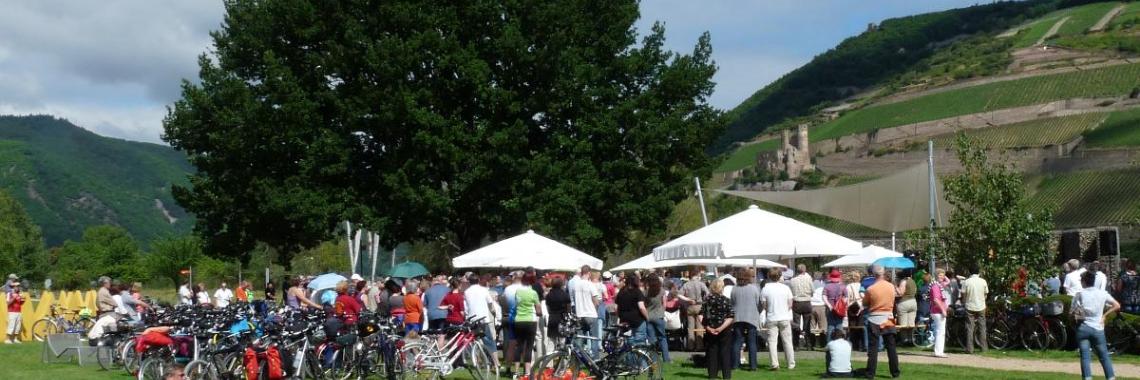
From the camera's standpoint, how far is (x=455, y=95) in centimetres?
3428

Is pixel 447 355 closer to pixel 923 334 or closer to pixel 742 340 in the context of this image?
pixel 742 340

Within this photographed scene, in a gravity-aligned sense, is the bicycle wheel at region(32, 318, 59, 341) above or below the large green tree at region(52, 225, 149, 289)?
below

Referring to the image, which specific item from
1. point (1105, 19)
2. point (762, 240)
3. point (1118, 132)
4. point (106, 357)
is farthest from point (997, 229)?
point (1105, 19)

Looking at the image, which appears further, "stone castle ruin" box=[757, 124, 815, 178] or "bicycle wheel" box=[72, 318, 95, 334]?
"stone castle ruin" box=[757, 124, 815, 178]

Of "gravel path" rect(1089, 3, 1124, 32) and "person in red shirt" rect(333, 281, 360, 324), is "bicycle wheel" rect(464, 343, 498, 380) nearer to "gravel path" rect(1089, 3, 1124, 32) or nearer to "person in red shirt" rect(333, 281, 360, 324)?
"person in red shirt" rect(333, 281, 360, 324)

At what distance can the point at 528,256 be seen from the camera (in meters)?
23.2

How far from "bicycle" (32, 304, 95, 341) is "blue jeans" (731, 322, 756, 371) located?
13.1m

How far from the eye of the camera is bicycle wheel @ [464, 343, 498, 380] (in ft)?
53.4

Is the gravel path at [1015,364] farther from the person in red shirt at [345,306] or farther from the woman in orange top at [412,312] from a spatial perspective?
the person in red shirt at [345,306]

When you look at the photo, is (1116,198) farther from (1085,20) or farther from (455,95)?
(1085,20)

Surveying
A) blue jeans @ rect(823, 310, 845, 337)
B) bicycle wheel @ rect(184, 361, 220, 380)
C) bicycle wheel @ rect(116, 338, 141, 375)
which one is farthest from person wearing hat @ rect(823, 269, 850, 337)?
bicycle wheel @ rect(116, 338, 141, 375)

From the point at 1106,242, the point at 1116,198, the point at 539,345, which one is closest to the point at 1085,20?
the point at 1116,198

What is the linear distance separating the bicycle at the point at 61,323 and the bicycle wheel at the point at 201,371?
1048cm

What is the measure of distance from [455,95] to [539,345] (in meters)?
15.4
